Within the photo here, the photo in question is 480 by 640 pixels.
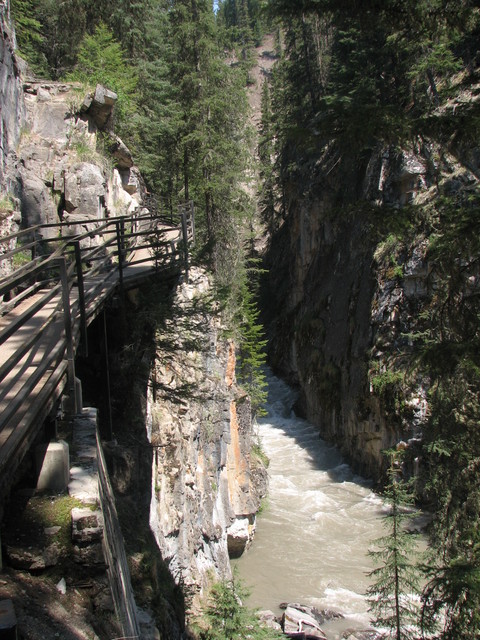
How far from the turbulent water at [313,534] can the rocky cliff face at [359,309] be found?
1.37 metres

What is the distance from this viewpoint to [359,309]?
24094 mm

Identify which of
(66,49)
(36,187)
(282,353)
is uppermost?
(66,49)

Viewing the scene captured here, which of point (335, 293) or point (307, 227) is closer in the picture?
point (335, 293)

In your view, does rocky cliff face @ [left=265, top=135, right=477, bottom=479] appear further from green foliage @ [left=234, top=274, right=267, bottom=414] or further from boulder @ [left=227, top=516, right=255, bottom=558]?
boulder @ [left=227, top=516, right=255, bottom=558]

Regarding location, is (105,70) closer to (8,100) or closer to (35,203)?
(8,100)

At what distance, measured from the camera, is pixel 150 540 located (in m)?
7.51

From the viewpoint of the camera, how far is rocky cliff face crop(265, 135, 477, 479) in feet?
68.9

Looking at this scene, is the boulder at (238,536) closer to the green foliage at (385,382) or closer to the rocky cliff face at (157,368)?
the rocky cliff face at (157,368)

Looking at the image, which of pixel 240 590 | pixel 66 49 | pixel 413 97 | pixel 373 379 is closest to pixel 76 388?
pixel 240 590

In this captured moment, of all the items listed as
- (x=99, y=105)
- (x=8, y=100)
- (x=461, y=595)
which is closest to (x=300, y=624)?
(x=461, y=595)

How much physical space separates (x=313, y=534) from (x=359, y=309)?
33.6 ft

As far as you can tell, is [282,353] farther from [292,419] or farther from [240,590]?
[240,590]

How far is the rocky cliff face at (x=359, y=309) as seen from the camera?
21.0m

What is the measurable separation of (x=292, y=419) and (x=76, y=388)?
25.0 metres
